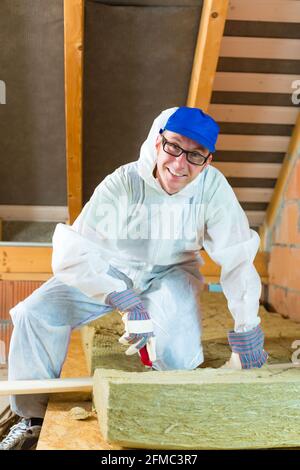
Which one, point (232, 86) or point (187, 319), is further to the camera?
point (232, 86)

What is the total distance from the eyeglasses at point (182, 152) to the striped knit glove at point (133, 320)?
0.48 metres

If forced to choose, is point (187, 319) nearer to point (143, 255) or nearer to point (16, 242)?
point (143, 255)

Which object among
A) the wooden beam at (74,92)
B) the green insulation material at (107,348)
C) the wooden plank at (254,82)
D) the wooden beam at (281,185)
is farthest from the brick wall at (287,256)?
the wooden beam at (74,92)

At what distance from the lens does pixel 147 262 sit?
2426 mm

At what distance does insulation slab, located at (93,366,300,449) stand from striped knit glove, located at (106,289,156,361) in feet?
1.14

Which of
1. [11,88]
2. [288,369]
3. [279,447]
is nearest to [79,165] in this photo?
[11,88]

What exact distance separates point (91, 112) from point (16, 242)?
105 centimetres

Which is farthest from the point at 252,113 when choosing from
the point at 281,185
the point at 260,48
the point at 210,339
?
the point at 210,339

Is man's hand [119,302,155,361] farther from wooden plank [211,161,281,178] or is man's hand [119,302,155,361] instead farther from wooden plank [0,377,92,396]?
wooden plank [211,161,281,178]

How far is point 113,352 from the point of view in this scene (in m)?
2.39

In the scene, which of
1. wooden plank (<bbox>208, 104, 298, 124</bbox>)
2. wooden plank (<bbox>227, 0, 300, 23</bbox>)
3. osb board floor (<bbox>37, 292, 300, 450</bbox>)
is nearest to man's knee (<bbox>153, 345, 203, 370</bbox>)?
osb board floor (<bbox>37, 292, 300, 450</bbox>)

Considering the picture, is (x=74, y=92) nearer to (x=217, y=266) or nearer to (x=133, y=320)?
(x=133, y=320)

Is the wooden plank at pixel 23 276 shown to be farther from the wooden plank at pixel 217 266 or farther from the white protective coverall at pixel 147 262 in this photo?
the white protective coverall at pixel 147 262

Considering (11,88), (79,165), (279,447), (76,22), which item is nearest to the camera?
(279,447)
